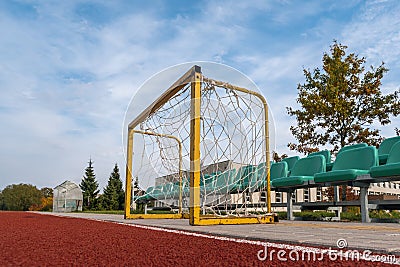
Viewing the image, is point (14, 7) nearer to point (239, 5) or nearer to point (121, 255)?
point (239, 5)

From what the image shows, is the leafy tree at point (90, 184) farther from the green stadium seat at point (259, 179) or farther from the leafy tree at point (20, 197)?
the green stadium seat at point (259, 179)

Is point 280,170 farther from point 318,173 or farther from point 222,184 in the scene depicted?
point 222,184

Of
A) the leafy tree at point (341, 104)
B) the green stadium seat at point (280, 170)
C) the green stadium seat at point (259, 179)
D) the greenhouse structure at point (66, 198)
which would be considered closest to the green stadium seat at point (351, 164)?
the green stadium seat at point (259, 179)

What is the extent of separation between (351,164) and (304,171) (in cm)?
105

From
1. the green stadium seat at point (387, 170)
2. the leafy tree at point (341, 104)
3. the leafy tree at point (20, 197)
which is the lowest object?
the leafy tree at point (20, 197)

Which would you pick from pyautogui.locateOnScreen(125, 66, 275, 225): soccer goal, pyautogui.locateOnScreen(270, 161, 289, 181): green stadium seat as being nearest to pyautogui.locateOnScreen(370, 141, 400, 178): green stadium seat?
pyautogui.locateOnScreen(125, 66, 275, 225): soccer goal

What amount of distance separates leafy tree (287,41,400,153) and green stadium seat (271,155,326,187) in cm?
326

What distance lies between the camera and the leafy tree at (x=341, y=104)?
9.48 metres

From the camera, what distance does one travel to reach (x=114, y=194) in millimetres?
30969

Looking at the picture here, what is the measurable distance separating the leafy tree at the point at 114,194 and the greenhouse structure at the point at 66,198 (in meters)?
3.92

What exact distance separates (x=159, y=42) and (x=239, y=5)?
6.02 ft

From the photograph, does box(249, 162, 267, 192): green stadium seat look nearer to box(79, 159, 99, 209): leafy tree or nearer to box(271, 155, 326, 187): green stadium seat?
Result: box(271, 155, 326, 187): green stadium seat

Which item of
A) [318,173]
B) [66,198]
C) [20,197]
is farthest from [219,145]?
[20,197]

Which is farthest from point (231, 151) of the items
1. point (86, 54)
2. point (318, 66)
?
Answer: point (318, 66)
